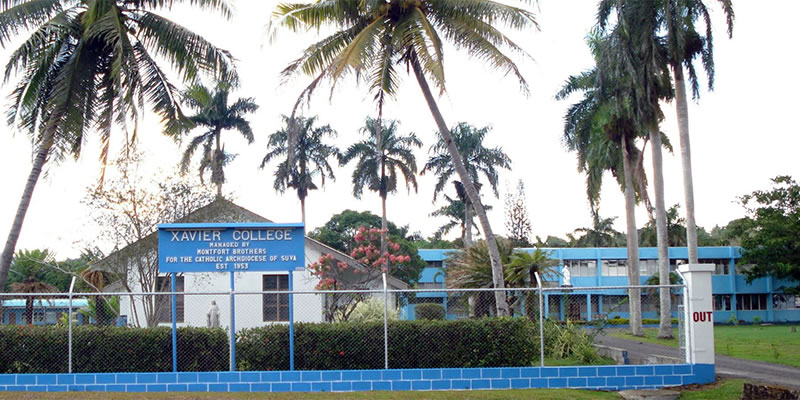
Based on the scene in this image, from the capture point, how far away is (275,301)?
27.1 metres

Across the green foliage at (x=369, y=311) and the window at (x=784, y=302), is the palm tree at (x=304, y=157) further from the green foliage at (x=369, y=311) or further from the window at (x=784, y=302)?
the window at (x=784, y=302)

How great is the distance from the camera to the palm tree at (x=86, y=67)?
53.3 ft

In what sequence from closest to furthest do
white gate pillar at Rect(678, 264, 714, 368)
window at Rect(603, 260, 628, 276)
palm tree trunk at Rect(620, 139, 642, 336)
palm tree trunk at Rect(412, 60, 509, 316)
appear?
white gate pillar at Rect(678, 264, 714, 368), palm tree trunk at Rect(412, 60, 509, 316), palm tree trunk at Rect(620, 139, 642, 336), window at Rect(603, 260, 628, 276)

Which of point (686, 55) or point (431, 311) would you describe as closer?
point (431, 311)

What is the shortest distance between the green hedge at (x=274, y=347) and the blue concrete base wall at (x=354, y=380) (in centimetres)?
36

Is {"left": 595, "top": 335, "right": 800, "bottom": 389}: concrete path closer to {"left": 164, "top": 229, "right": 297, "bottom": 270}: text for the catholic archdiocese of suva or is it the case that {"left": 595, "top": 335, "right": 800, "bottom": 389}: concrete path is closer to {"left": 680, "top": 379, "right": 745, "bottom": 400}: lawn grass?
{"left": 680, "top": 379, "right": 745, "bottom": 400}: lawn grass

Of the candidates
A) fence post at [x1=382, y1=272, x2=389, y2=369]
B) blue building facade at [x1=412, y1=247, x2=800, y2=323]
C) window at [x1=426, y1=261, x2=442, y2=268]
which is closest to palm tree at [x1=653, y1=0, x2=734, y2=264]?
fence post at [x1=382, y1=272, x2=389, y2=369]

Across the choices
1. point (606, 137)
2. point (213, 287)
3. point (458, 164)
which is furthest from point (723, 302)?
point (458, 164)

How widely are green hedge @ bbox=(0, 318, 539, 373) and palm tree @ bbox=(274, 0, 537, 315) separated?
10.6ft

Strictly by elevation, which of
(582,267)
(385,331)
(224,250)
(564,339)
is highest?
(224,250)

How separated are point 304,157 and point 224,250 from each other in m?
30.5

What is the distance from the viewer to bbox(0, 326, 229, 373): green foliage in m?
13.9

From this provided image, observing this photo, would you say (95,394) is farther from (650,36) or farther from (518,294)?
(650,36)

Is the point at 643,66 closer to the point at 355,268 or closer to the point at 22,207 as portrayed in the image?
the point at 355,268
